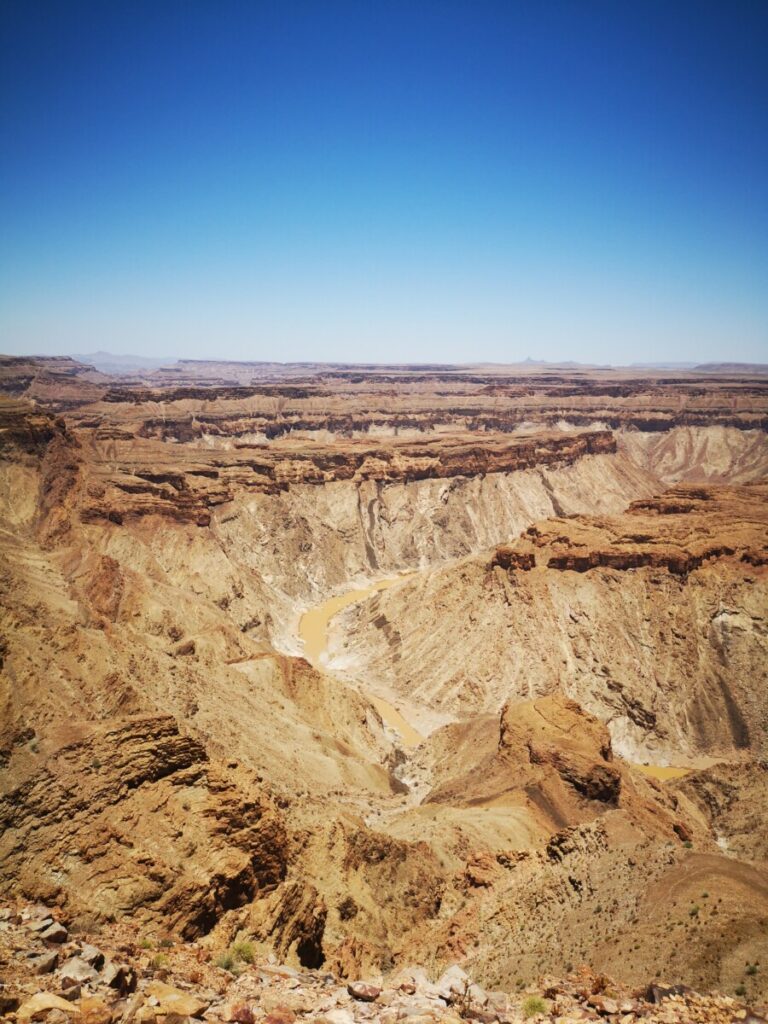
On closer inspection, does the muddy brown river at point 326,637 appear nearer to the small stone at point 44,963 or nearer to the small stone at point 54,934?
the small stone at point 54,934

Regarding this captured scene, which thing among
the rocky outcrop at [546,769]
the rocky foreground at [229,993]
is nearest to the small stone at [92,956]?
the rocky foreground at [229,993]

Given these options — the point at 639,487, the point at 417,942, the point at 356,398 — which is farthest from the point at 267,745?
the point at 356,398

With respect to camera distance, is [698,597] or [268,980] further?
[698,597]

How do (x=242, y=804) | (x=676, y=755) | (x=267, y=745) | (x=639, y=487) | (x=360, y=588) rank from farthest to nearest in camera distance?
1. (x=639, y=487)
2. (x=360, y=588)
3. (x=676, y=755)
4. (x=267, y=745)
5. (x=242, y=804)

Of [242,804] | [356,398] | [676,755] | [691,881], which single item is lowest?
[676,755]

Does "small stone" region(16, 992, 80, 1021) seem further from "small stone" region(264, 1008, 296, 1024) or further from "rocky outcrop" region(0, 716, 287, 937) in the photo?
"rocky outcrop" region(0, 716, 287, 937)

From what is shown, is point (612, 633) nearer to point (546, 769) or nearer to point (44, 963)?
point (546, 769)

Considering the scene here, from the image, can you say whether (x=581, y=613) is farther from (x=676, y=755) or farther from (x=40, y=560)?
(x=40, y=560)
